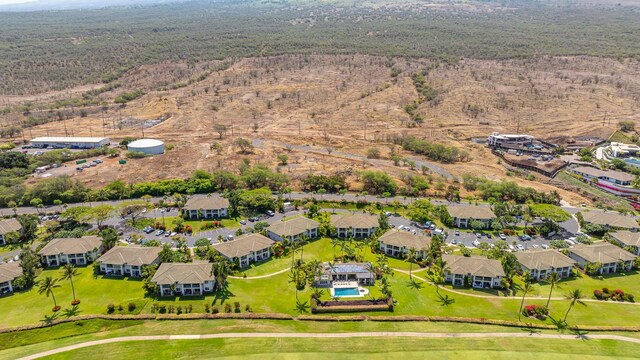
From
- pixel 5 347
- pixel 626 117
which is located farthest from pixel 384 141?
pixel 5 347

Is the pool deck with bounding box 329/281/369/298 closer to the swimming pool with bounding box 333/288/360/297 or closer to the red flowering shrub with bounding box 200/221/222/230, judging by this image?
the swimming pool with bounding box 333/288/360/297

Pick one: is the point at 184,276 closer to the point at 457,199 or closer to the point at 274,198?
the point at 274,198

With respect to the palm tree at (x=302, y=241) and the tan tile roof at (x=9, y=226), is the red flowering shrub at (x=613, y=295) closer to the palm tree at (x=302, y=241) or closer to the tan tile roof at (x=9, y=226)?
the palm tree at (x=302, y=241)

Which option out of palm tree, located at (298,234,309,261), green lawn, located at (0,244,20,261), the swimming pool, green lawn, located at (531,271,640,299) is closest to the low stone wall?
the swimming pool

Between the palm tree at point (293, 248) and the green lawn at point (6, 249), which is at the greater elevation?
the palm tree at point (293, 248)

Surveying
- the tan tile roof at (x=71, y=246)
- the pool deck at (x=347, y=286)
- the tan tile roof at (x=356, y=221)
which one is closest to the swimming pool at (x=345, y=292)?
the pool deck at (x=347, y=286)

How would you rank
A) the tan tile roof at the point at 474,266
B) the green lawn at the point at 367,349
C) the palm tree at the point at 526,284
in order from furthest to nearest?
1. the tan tile roof at the point at 474,266
2. the palm tree at the point at 526,284
3. the green lawn at the point at 367,349
